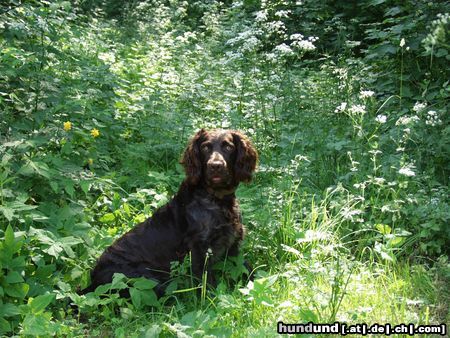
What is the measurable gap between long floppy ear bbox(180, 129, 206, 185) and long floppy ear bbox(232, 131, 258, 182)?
27 centimetres

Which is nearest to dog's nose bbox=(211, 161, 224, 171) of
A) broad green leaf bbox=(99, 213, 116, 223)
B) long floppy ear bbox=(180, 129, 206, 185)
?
long floppy ear bbox=(180, 129, 206, 185)

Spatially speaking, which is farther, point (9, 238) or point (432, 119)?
point (432, 119)

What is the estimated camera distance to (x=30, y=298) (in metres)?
3.40

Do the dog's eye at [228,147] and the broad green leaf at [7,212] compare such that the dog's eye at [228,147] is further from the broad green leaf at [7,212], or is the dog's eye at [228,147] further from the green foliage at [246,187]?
the broad green leaf at [7,212]

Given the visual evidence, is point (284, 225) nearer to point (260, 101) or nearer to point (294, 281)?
point (294, 281)

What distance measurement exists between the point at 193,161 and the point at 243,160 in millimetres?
377

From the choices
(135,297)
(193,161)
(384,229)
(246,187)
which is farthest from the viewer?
(246,187)

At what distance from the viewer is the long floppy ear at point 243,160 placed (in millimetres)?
4402

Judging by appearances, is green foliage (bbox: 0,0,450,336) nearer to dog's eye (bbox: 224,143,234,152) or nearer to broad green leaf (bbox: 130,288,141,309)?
broad green leaf (bbox: 130,288,141,309)

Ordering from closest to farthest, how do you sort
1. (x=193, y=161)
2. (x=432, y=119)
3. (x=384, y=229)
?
(x=384, y=229), (x=193, y=161), (x=432, y=119)

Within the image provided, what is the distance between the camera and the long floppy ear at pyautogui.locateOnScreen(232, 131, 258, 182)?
440 cm

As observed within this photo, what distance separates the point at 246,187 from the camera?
17.5ft

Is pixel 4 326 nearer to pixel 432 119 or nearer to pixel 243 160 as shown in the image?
pixel 243 160

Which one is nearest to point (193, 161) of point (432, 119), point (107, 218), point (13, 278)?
point (107, 218)
